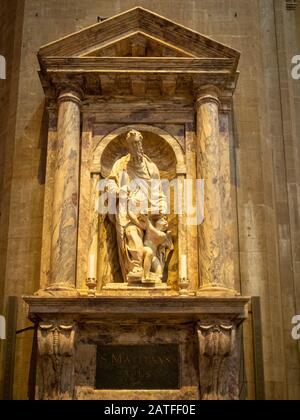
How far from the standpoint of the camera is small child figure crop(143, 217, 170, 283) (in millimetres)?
8250

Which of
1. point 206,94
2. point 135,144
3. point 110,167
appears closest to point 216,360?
point 135,144

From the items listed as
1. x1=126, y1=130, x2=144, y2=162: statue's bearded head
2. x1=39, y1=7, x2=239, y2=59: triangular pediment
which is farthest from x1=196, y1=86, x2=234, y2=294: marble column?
x1=126, y1=130, x2=144, y2=162: statue's bearded head

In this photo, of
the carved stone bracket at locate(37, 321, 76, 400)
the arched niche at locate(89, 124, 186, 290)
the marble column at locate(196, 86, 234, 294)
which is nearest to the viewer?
the carved stone bracket at locate(37, 321, 76, 400)

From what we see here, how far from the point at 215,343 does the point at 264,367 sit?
4.44 feet

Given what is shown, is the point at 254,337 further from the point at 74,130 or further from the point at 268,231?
the point at 74,130

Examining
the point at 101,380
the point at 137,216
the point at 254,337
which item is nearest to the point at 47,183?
the point at 137,216

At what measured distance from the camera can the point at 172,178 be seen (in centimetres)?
907

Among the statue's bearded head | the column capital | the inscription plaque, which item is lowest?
the inscription plaque

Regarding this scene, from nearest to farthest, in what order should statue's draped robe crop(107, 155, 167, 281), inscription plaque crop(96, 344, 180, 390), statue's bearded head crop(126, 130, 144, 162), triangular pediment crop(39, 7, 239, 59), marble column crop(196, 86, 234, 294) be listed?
inscription plaque crop(96, 344, 180, 390) < marble column crop(196, 86, 234, 294) < statue's draped robe crop(107, 155, 167, 281) < statue's bearded head crop(126, 130, 144, 162) < triangular pediment crop(39, 7, 239, 59)

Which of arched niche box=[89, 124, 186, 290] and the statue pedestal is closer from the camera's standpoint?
the statue pedestal

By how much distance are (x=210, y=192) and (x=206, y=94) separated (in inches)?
57.1

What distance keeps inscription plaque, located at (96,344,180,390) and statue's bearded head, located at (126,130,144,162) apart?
8.69 ft

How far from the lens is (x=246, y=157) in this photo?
9.45m

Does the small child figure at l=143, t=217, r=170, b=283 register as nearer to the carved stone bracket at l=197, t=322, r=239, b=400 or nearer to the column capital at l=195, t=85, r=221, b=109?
the carved stone bracket at l=197, t=322, r=239, b=400
